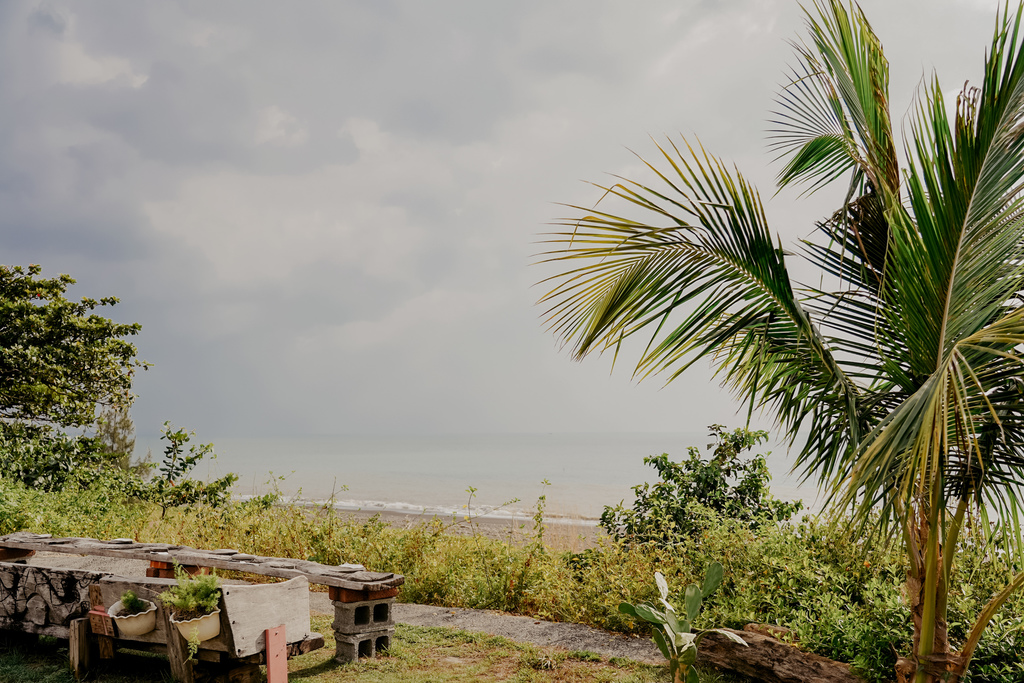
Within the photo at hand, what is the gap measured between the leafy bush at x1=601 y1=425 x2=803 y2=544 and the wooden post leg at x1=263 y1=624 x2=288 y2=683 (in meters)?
4.18

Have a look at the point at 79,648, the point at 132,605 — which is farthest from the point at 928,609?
the point at 79,648

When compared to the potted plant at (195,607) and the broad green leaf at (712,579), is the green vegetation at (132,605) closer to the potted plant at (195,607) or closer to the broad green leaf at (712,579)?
the potted plant at (195,607)

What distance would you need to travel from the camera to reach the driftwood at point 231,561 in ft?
15.5

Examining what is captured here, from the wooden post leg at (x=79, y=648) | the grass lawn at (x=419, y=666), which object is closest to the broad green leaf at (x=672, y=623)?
the grass lawn at (x=419, y=666)

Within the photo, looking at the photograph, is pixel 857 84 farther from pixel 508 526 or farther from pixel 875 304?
pixel 508 526

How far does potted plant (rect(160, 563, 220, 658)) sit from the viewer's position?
11.4 feet

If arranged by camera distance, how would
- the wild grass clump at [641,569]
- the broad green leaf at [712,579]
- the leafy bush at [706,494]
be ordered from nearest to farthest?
the broad green leaf at [712,579] < the wild grass clump at [641,569] < the leafy bush at [706,494]

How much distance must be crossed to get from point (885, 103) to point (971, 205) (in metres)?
1.11

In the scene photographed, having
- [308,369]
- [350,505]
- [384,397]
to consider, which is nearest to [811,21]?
[350,505]

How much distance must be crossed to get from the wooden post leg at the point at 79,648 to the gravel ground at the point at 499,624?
1738 mm

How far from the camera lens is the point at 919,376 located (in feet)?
9.01

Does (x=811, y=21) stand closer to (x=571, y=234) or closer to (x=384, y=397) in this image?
(x=571, y=234)

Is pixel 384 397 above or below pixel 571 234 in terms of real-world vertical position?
Answer: above

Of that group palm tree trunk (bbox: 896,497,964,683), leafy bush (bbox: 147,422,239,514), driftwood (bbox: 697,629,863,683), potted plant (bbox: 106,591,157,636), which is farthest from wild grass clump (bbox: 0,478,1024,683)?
potted plant (bbox: 106,591,157,636)
